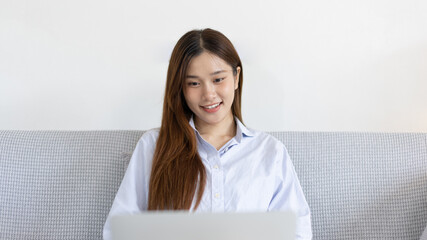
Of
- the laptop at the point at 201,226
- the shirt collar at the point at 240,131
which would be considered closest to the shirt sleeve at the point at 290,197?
the shirt collar at the point at 240,131

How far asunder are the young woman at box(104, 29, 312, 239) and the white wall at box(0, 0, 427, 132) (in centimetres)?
35

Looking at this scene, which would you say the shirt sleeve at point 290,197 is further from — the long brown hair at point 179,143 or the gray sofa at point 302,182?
the long brown hair at point 179,143

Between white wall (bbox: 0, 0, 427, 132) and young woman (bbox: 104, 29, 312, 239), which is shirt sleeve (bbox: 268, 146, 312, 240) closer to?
young woman (bbox: 104, 29, 312, 239)

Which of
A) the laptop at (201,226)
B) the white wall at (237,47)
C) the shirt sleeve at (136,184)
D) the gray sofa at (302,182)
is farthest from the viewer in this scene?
the white wall at (237,47)

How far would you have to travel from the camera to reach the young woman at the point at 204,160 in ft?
4.67

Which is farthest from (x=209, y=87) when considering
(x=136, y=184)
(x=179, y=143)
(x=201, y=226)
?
(x=201, y=226)

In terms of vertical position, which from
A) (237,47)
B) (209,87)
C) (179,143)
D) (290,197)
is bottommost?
(290,197)

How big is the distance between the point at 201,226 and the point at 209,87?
729mm

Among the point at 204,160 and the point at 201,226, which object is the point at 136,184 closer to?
the point at 204,160

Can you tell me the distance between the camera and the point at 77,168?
1.60 m

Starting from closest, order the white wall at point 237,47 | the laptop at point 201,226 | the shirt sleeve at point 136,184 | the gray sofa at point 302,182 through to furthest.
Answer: the laptop at point 201,226 → the shirt sleeve at point 136,184 → the gray sofa at point 302,182 → the white wall at point 237,47

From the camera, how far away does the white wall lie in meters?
1.87

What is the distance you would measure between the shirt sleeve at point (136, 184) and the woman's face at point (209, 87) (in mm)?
191

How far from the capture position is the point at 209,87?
4.77ft
